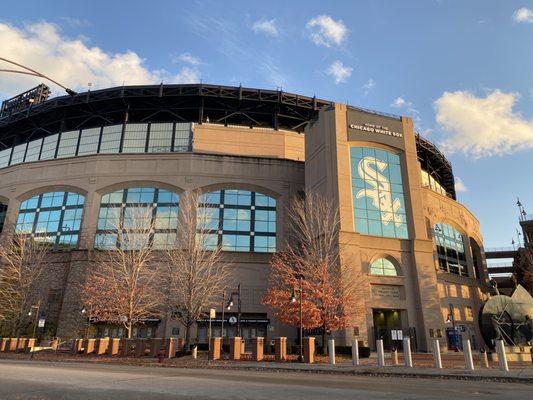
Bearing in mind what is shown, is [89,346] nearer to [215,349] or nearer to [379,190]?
[215,349]

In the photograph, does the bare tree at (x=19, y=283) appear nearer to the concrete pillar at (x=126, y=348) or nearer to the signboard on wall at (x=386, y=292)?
the concrete pillar at (x=126, y=348)

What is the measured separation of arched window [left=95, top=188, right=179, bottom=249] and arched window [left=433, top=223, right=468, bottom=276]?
102 ft

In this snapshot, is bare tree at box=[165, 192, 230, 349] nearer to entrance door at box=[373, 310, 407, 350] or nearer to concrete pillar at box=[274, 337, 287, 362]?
concrete pillar at box=[274, 337, 287, 362]

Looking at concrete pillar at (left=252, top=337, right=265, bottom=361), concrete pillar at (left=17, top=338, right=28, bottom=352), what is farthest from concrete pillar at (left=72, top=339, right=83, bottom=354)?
concrete pillar at (left=252, top=337, right=265, bottom=361)

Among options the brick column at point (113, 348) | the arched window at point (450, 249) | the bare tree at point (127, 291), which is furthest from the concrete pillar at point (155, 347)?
the arched window at point (450, 249)

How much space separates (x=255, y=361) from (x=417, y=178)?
26.9 meters

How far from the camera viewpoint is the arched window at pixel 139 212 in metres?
45.4

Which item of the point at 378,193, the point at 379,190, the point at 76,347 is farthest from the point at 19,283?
the point at 379,190

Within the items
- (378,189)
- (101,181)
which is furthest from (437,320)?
(101,181)

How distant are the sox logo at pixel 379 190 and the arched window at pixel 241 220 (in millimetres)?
11432

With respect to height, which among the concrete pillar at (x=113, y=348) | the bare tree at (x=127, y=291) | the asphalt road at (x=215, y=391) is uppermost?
the bare tree at (x=127, y=291)

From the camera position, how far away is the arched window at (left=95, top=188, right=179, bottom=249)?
45438 mm

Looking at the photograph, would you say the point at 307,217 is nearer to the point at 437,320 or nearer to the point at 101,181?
the point at 437,320

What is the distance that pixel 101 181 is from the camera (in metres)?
48.8
